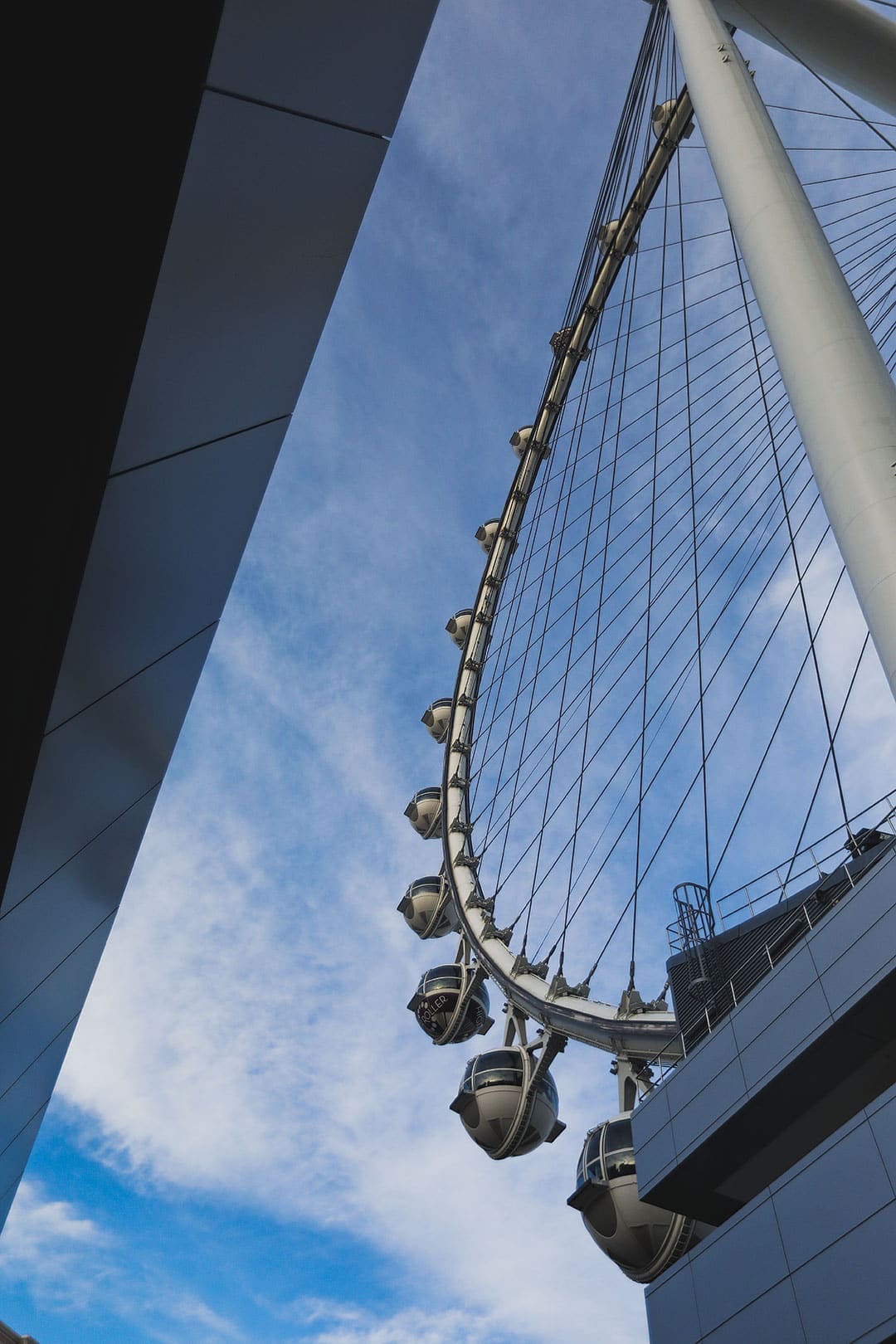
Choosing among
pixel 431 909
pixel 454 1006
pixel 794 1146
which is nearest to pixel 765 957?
pixel 794 1146

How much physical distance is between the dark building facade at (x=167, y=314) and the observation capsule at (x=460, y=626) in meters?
16.4

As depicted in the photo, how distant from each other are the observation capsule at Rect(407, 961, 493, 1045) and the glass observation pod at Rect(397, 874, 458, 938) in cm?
239

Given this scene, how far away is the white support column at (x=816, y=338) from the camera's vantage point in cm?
379

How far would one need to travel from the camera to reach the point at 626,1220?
27.8 ft

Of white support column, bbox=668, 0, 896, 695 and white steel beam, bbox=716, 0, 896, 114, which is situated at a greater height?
white steel beam, bbox=716, 0, 896, 114

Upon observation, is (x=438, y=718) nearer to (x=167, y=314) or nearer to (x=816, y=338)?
(x=816, y=338)

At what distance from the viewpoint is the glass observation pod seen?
1609 cm

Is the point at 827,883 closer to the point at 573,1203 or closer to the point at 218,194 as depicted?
the point at 573,1203

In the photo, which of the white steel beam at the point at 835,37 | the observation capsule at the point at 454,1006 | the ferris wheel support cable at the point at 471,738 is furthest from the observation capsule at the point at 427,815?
the white steel beam at the point at 835,37

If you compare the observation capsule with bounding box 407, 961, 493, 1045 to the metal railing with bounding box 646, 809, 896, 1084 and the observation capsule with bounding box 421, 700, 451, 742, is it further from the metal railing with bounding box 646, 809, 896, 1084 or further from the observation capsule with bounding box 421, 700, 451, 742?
the observation capsule with bounding box 421, 700, 451, 742

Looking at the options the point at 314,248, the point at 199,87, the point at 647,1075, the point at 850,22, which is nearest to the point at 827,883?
the point at 647,1075

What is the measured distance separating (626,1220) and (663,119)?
49.3 ft

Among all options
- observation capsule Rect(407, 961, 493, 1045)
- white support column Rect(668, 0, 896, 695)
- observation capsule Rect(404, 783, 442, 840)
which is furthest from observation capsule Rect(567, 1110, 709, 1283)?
observation capsule Rect(404, 783, 442, 840)

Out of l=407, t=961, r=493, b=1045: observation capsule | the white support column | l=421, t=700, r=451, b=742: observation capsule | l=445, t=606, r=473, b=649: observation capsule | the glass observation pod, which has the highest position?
l=445, t=606, r=473, b=649: observation capsule
